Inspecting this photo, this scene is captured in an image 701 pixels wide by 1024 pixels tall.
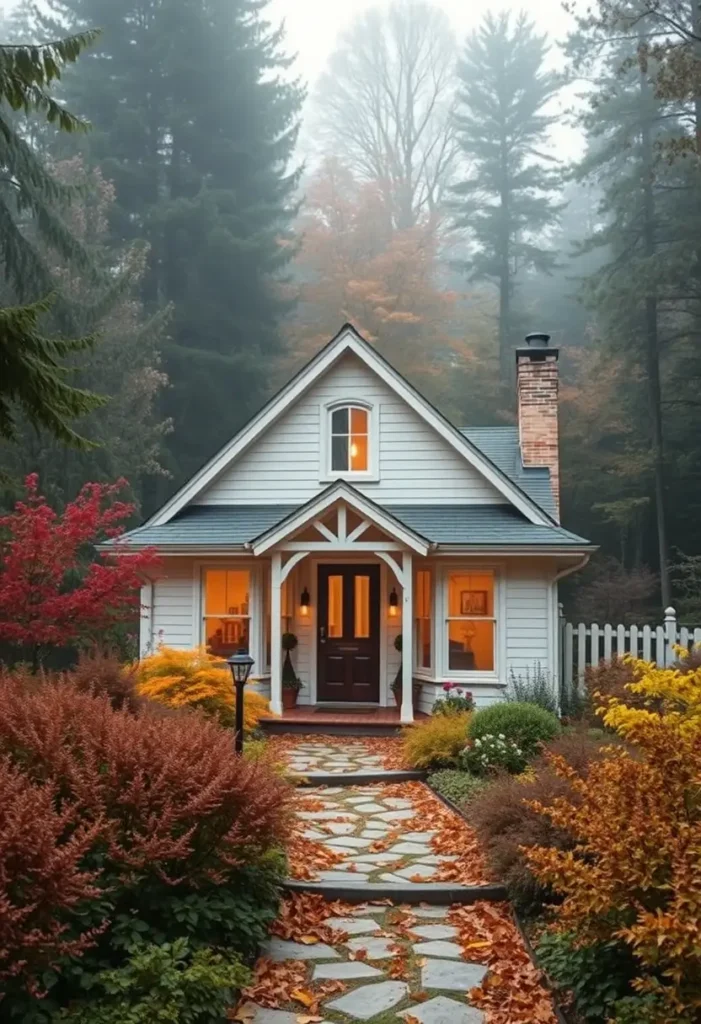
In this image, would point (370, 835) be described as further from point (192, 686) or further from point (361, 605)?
point (361, 605)

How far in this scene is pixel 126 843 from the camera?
15.2 feet

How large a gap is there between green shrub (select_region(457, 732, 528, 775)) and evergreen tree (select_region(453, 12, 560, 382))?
2424cm

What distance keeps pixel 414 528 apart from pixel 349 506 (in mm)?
1219

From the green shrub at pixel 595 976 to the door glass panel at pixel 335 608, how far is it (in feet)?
31.9

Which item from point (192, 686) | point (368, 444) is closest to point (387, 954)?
point (192, 686)

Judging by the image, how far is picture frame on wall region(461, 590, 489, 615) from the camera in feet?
44.0

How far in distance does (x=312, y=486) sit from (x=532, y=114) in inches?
962

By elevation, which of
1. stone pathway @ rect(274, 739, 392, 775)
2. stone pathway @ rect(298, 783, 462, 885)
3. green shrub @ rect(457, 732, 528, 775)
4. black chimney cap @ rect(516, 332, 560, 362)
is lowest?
stone pathway @ rect(298, 783, 462, 885)

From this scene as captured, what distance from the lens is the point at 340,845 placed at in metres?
7.20

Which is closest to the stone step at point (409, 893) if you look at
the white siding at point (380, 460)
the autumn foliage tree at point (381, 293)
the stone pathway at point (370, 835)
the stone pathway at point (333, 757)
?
the stone pathway at point (370, 835)

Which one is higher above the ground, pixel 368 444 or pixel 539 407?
pixel 539 407

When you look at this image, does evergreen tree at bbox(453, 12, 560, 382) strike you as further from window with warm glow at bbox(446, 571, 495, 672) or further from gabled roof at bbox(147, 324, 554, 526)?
window with warm glow at bbox(446, 571, 495, 672)

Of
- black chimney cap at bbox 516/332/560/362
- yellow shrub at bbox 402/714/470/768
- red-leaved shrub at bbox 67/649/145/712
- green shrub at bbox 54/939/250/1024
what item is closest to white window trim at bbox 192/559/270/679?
yellow shrub at bbox 402/714/470/768

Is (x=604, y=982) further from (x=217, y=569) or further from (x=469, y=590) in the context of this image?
(x=217, y=569)
